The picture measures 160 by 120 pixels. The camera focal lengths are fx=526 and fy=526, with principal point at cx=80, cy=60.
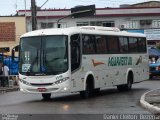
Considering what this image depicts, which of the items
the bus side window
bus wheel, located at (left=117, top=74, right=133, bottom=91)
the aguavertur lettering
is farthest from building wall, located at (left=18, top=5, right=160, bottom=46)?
the bus side window

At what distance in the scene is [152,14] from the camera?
66562 mm

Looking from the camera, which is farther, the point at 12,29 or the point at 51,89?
the point at 12,29

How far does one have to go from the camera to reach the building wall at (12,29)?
6194 cm

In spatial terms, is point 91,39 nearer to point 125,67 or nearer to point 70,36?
point 70,36

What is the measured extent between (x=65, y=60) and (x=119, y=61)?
570 centimetres

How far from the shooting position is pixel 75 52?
22109mm

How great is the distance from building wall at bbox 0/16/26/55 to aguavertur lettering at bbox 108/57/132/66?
116ft

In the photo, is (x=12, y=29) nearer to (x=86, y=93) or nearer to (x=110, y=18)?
(x=110, y=18)

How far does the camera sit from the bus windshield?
21500 millimetres

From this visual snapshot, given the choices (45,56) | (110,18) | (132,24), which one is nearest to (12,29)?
(110,18)

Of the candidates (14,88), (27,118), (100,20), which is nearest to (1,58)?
(14,88)

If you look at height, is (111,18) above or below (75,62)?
above

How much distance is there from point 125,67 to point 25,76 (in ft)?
23.8

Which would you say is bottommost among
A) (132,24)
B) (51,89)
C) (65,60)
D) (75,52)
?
(51,89)
